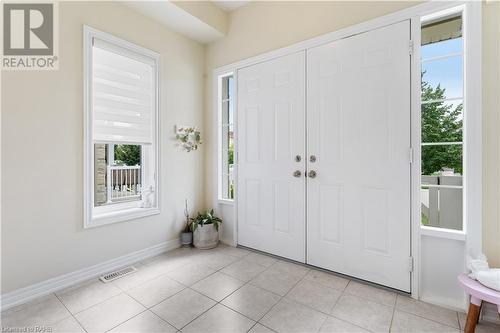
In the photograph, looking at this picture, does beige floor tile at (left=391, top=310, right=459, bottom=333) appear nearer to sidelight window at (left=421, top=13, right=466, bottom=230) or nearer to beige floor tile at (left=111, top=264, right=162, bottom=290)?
sidelight window at (left=421, top=13, right=466, bottom=230)

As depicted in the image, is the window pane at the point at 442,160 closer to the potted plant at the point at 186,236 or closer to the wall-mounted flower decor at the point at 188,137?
the wall-mounted flower decor at the point at 188,137

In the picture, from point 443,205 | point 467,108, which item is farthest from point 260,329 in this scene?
point 467,108

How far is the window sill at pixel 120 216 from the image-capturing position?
7.34 ft

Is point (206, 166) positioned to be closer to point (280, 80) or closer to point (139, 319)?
point (280, 80)

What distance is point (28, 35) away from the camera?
6.27 ft

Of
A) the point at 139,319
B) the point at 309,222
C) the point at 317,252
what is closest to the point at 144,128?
the point at 139,319

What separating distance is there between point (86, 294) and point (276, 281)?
1.58 meters

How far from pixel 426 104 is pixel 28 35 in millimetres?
3238

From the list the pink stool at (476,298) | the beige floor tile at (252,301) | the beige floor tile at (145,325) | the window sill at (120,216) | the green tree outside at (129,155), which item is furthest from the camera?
the green tree outside at (129,155)

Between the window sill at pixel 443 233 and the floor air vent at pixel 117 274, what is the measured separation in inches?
102

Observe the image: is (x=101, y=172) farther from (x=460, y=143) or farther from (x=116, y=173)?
(x=460, y=143)

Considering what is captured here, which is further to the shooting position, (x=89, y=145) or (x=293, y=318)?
(x=89, y=145)

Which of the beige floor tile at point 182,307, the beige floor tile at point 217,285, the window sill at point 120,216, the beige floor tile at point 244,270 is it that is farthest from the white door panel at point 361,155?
the window sill at point 120,216

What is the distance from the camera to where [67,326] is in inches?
61.4
